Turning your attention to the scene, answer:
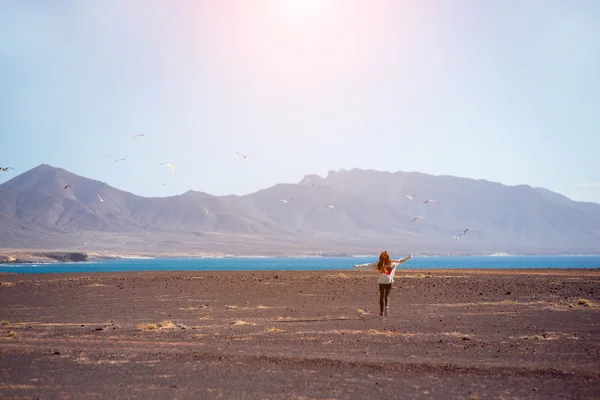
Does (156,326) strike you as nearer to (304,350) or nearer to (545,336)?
(304,350)

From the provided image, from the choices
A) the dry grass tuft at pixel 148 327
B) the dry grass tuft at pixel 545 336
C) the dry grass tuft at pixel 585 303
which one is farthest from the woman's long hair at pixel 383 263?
the dry grass tuft at pixel 585 303

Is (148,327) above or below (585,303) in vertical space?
below

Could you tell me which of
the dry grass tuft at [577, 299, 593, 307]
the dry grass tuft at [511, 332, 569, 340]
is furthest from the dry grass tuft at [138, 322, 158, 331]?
the dry grass tuft at [577, 299, 593, 307]

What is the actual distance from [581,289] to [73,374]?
29.2 meters

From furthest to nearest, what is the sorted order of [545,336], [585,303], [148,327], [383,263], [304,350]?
[585,303] → [383,263] → [148,327] → [545,336] → [304,350]

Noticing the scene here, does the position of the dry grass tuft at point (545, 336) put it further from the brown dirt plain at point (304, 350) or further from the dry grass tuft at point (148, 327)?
the dry grass tuft at point (148, 327)

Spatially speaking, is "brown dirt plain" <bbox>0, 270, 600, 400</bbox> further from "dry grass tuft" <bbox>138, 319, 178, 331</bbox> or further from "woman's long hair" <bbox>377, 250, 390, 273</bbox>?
"woman's long hair" <bbox>377, 250, 390, 273</bbox>

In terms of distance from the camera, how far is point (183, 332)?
17312mm

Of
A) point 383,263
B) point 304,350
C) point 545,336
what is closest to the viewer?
point 304,350

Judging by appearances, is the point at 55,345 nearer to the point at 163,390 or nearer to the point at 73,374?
the point at 73,374

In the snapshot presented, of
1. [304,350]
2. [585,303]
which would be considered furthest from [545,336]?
[585,303]

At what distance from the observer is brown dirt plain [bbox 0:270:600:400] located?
10180 millimetres

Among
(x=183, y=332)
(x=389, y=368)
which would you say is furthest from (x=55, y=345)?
(x=389, y=368)

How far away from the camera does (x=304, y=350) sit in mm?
13930
